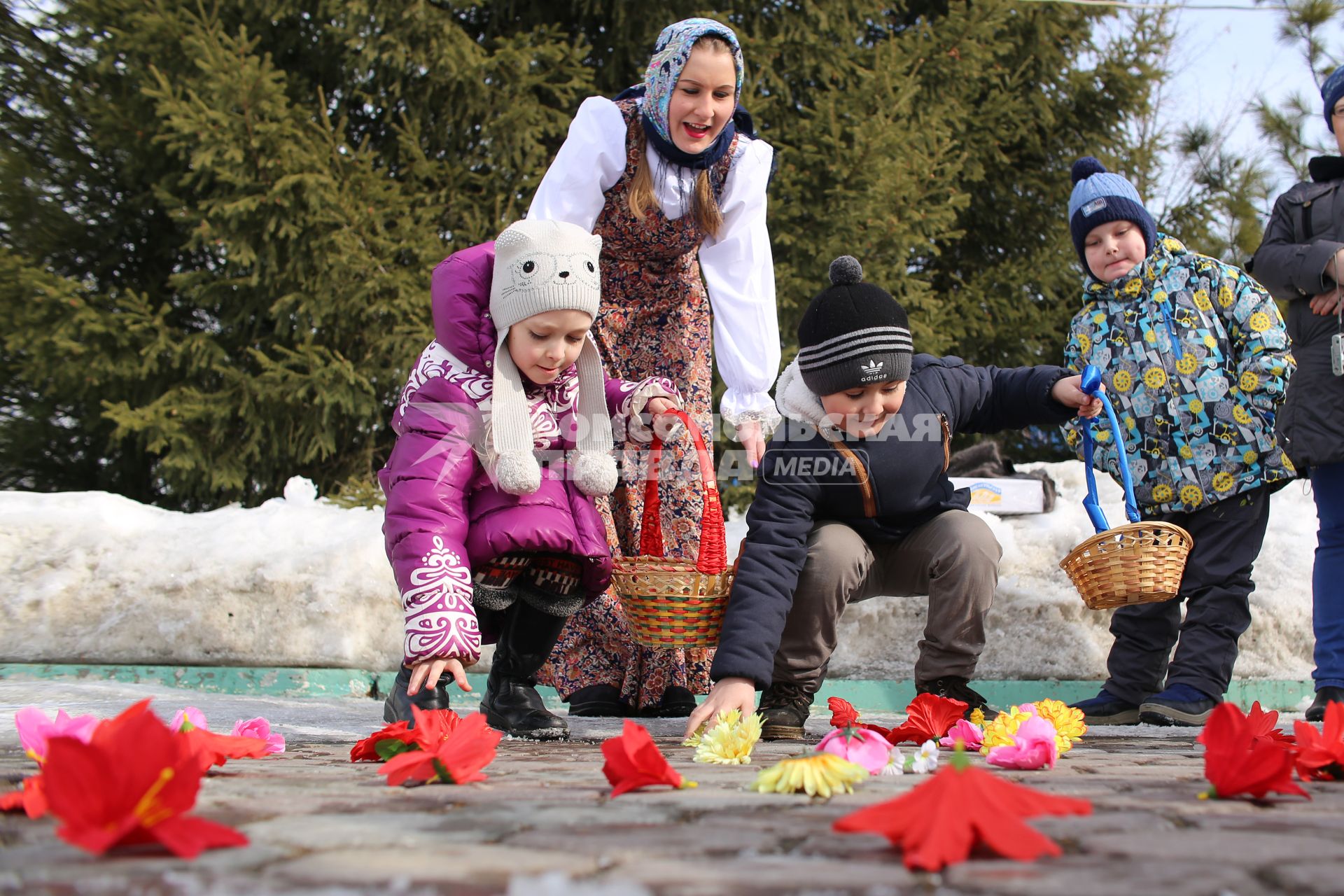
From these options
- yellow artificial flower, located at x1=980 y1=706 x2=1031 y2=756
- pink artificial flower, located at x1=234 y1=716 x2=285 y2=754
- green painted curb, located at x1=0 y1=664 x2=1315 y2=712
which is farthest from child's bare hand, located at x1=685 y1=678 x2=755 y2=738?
green painted curb, located at x1=0 y1=664 x2=1315 y2=712

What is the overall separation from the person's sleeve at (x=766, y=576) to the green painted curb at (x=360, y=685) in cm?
154

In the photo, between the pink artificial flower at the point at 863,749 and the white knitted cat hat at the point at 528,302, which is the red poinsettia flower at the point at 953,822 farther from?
the white knitted cat hat at the point at 528,302

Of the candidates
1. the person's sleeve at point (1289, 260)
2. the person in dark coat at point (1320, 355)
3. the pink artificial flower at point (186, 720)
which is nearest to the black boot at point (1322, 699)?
the person in dark coat at point (1320, 355)

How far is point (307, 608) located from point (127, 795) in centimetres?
354

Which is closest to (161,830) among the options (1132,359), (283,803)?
Result: (283,803)

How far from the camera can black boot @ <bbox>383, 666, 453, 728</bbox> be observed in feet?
8.65

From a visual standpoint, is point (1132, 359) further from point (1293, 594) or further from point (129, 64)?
point (129, 64)

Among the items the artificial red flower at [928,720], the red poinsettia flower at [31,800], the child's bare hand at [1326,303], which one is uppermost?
the child's bare hand at [1326,303]

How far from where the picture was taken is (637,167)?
342cm

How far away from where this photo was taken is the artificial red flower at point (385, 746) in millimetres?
1947

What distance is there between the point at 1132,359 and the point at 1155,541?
1.04 meters

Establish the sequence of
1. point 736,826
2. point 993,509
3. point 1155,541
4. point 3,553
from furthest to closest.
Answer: point 993,509 → point 3,553 → point 1155,541 → point 736,826

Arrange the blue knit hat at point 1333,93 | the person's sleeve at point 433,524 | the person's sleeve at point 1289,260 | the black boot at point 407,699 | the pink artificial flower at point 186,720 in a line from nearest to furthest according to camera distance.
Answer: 1. the pink artificial flower at point 186,720
2. the person's sleeve at point 433,524
3. the black boot at point 407,699
4. the person's sleeve at point 1289,260
5. the blue knit hat at point 1333,93

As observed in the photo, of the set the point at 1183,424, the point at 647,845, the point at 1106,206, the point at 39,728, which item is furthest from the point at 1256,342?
the point at 39,728
